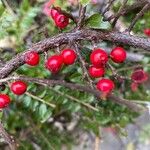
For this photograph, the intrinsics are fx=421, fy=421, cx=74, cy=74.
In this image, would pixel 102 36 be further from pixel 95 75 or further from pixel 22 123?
pixel 22 123

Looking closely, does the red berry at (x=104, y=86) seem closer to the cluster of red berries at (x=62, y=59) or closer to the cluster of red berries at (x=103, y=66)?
the cluster of red berries at (x=103, y=66)

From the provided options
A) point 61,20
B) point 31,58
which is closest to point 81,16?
point 61,20

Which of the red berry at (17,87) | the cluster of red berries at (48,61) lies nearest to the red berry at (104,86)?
the cluster of red berries at (48,61)

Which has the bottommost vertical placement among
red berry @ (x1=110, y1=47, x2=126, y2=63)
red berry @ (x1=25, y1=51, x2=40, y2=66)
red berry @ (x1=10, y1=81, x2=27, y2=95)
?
red berry @ (x1=110, y1=47, x2=126, y2=63)

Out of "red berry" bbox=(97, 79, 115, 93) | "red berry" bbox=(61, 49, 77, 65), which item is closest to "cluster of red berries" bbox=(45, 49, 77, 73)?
"red berry" bbox=(61, 49, 77, 65)

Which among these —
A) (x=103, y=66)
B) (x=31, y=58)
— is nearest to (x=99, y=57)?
(x=103, y=66)

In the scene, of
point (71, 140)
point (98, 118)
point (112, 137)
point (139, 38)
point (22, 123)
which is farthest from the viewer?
point (112, 137)

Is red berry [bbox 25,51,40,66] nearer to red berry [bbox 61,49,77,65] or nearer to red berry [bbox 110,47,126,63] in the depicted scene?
red berry [bbox 61,49,77,65]

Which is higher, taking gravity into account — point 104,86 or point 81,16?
point 81,16

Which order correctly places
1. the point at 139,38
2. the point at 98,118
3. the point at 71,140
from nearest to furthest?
the point at 139,38, the point at 98,118, the point at 71,140

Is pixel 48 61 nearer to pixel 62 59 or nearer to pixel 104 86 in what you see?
pixel 62 59

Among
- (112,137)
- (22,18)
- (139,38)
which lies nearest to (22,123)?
(22,18)
